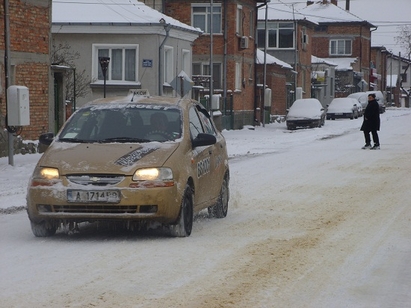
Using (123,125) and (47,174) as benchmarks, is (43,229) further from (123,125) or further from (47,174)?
(123,125)

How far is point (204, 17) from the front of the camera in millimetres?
47219

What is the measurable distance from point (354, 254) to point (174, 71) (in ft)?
99.0

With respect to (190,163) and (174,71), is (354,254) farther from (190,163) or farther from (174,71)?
(174,71)

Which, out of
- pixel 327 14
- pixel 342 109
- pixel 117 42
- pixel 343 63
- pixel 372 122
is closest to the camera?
pixel 372 122

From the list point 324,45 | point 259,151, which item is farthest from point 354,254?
point 324,45

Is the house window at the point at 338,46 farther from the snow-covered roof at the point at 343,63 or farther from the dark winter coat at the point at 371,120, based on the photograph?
the dark winter coat at the point at 371,120

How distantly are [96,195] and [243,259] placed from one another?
71.9 inches

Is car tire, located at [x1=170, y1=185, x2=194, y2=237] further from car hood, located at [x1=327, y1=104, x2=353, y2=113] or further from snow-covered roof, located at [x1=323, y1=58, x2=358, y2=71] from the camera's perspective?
snow-covered roof, located at [x1=323, y1=58, x2=358, y2=71]

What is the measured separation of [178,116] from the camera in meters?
11.8

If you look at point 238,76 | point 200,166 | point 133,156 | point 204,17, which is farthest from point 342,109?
point 133,156

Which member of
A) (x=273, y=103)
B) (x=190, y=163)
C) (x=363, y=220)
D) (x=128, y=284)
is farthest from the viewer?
(x=273, y=103)

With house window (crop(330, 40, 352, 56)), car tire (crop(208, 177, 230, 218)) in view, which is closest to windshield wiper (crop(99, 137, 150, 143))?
car tire (crop(208, 177, 230, 218))

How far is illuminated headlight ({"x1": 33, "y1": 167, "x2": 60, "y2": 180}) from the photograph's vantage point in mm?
10453

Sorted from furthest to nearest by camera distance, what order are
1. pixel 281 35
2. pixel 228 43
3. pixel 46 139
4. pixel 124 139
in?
pixel 281 35
pixel 228 43
pixel 46 139
pixel 124 139
